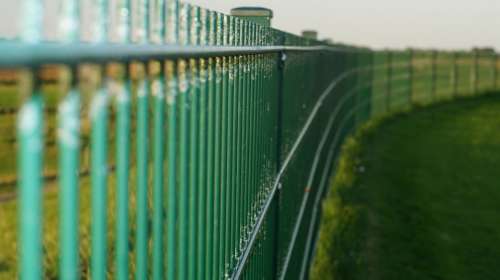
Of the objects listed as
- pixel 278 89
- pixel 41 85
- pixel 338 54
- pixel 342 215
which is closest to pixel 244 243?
pixel 278 89

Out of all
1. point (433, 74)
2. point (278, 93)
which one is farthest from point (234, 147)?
point (433, 74)

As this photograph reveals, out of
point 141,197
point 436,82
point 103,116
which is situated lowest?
point 436,82

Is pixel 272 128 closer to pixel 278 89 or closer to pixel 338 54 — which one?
pixel 278 89

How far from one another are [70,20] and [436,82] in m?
37.5

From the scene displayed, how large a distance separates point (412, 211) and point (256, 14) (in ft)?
18.8

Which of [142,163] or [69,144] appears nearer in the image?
[69,144]

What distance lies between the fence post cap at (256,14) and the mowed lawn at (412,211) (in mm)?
2791

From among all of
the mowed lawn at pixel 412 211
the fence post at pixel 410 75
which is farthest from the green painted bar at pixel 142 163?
the fence post at pixel 410 75

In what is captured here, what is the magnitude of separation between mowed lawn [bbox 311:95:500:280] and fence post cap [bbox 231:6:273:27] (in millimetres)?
2791

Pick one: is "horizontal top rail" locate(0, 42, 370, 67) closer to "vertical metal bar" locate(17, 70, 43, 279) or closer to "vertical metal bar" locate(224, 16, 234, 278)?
"vertical metal bar" locate(17, 70, 43, 279)

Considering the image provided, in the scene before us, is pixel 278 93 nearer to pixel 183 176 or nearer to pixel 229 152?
pixel 229 152

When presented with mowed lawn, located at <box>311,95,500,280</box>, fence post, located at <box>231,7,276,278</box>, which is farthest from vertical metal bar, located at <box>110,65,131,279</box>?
mowed lawn, located at <box>311,95,500,280</box>

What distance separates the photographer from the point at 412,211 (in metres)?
11.6

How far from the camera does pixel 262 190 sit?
194 inches
